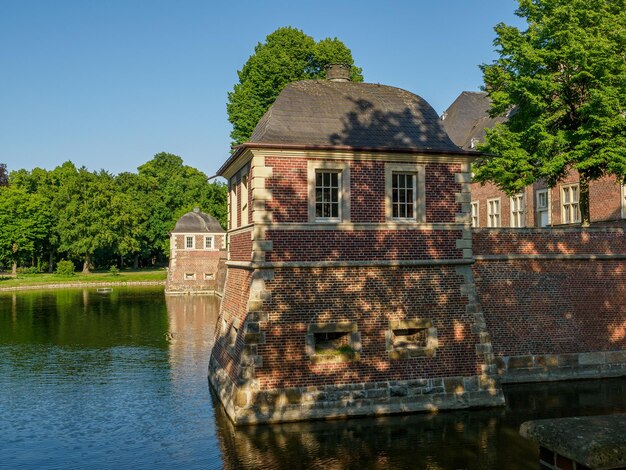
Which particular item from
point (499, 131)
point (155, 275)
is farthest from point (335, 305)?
point (155, 275)

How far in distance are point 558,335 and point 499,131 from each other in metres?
8.58

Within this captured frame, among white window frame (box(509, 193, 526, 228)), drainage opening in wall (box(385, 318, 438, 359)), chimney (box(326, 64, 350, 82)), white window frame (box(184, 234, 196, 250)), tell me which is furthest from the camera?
white window frame (box(184, 234, 196, 250))

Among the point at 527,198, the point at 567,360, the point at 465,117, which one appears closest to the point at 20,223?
the point at 465,117

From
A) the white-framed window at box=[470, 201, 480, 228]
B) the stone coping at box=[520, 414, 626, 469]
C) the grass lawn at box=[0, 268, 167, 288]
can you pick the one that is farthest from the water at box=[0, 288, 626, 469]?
the grass lawn at box=[0, 268, 167, 288]

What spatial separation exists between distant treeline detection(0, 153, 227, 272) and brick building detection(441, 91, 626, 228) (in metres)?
37.7

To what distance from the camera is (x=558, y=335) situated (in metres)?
18.2

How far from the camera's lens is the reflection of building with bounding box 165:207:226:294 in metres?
56.3

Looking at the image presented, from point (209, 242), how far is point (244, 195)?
42.4 meters

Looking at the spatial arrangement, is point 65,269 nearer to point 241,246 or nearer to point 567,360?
point 241,246

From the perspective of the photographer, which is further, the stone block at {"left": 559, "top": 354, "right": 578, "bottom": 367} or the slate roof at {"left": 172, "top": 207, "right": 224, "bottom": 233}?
the slate roof at {"left": 172, "top": 207, "right": 224, "bottom": 233}

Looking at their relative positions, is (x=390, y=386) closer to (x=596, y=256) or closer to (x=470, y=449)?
(x=470, y=449)

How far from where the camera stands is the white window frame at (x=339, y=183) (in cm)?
1521

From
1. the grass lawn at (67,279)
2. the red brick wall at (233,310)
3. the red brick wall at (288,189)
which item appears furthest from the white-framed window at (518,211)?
the grass lawn at (67,279)

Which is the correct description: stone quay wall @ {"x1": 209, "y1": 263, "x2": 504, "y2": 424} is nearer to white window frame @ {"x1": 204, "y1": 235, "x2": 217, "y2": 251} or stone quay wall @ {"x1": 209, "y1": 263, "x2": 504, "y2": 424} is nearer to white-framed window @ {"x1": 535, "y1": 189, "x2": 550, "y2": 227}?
white-framed window @ {"x1": 535, "y1": 189, "x2": 550, "y2": 227}
